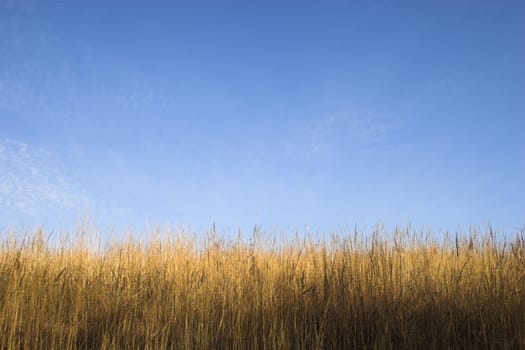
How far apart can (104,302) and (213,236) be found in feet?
10.1

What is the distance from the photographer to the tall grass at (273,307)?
4133 mm

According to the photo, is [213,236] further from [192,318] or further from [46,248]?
[192,318]

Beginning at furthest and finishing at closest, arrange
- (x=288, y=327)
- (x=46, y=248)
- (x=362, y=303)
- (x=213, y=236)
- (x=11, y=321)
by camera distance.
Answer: (x=213, y=236) → (x=46, y=248) → (x=362, y=303) → (x=288, y=327) → (x=11, y=321)

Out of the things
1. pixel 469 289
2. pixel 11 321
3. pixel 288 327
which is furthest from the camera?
pixel 469 289

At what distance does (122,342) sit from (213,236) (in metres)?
3.57

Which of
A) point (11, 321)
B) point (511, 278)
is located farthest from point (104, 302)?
point (511, 278)

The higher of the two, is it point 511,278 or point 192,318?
point 511,278

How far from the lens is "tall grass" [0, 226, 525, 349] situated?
13.6 ft

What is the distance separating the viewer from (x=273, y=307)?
457 cm

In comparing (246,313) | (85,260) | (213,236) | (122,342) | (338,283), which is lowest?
(122,342)

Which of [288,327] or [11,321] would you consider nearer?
Answer: [11,321]

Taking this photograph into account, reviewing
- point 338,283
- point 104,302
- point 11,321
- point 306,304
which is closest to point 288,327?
point 306,304

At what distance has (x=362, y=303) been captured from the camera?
187 inches

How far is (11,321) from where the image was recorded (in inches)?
153
